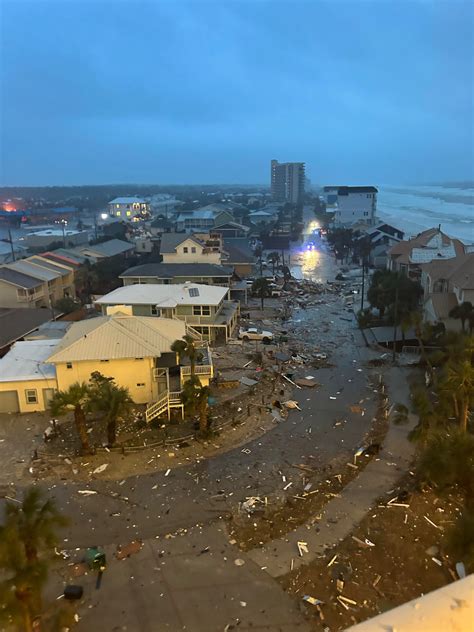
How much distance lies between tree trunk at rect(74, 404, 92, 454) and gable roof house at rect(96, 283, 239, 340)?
12529 mm

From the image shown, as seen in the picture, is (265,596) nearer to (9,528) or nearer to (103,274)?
(9,528)

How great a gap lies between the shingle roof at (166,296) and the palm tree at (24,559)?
68.6 ft

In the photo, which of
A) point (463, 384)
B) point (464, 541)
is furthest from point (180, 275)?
point (464, 541)

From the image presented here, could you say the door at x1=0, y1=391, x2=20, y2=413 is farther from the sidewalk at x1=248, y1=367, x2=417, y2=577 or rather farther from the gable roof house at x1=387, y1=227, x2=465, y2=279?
the gable roof house at x1=387, y1=227, x2=465, y2=279

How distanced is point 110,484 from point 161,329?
9.63 metres

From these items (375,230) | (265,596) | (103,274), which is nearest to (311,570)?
(265,596)

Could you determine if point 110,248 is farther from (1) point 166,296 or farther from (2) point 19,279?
(1) point 166,296

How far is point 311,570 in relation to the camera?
1238 cm

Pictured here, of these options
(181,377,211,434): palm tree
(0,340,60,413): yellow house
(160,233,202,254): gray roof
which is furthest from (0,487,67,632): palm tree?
(160,233,202,254): gray roof

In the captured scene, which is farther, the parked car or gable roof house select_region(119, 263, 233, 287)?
gable roof house select_region(119, 263, 233, 287)

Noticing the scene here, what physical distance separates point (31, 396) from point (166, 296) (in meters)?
12.2

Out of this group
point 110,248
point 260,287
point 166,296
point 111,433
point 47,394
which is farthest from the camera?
point 110,248

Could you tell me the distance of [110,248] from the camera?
62.5 metres

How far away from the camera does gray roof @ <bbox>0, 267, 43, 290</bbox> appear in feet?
124
